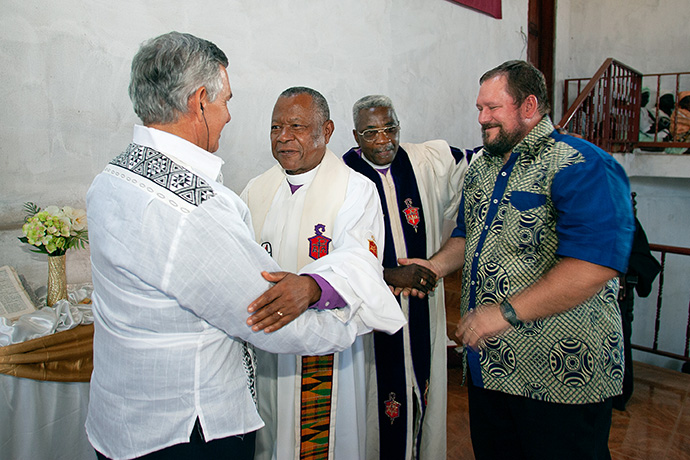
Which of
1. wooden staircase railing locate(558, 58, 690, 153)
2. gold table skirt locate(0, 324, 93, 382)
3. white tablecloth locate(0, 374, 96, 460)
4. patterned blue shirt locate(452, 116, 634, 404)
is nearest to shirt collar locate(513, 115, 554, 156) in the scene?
patterned blue shirt locate(452, 116, 634, 404)

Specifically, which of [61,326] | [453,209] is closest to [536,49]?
[453,209]

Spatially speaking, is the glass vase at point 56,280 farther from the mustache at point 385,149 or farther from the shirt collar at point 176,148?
the mustache at point 385,149

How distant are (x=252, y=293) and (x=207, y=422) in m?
0.34

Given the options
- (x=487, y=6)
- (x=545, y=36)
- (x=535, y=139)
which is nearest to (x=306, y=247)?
(x=535, y=139)

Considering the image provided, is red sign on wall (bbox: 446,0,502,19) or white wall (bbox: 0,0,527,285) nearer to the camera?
white wall (bbox: 0,0,527,285)

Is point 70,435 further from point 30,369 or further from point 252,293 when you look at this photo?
point 252,293

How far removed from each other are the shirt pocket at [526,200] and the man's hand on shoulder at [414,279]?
0.55m

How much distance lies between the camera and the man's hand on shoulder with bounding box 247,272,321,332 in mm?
1159

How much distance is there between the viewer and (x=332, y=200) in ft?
6.74

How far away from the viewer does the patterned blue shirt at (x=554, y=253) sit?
1.50 m

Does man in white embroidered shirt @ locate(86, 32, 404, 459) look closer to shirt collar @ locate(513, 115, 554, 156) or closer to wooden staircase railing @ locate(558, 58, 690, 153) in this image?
shirt collar @ locate(513, 115, 554, 156)

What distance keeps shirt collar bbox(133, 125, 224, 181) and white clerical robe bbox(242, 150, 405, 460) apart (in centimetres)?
70

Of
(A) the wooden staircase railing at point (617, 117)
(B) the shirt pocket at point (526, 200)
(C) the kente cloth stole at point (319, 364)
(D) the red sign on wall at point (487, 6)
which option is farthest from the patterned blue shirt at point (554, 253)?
(A) the wooden staircase railing at point (617, 117)

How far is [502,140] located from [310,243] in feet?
2.77
